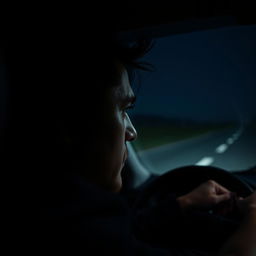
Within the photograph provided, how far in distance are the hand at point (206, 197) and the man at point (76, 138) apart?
302 mm

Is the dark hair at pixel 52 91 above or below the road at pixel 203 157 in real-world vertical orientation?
above

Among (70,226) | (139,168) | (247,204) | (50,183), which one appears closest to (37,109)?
(50,183)

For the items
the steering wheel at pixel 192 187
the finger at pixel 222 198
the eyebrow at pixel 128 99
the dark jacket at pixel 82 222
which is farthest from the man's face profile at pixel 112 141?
the finger at pixel 222 198

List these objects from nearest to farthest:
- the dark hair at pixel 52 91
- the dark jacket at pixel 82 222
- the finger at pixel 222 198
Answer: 1. the dark jacket at pixel 82 222
2. the dark hair at pixel 52 91
3. the finger at pixel 222 198

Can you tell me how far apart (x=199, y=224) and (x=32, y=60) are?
0.91m

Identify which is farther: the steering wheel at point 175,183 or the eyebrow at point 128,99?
the steering wheel at point 175,183

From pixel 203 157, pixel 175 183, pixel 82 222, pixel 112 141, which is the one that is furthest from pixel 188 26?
pixel 203 157

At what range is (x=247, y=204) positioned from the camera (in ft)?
4.58

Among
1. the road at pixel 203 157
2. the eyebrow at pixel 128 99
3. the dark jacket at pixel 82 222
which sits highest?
the eyebrow at pixel 128 99

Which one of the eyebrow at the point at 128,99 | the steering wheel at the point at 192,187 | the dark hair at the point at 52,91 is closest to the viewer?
the dark hair at the point at 52,91

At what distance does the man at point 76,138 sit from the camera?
94 centimetres

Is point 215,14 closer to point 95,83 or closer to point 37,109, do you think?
point 95,83

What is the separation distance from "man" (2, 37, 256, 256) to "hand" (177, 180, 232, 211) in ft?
0.99

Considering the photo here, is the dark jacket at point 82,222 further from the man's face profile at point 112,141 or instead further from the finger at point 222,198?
the finger at point 222,198
